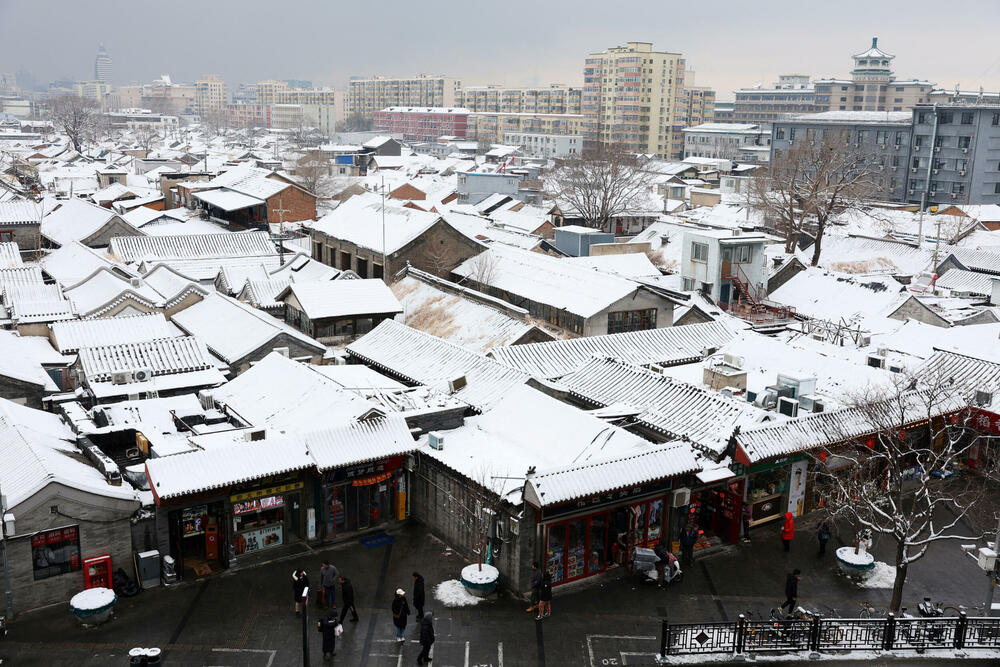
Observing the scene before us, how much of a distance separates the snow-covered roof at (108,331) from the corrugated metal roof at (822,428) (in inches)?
958

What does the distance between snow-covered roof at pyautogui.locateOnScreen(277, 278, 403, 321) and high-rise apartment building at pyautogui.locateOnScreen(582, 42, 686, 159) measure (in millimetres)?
138125

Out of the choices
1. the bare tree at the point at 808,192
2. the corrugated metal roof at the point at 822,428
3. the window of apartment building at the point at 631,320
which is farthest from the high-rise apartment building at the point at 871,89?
the corrugated metal roof at the point at 822,428

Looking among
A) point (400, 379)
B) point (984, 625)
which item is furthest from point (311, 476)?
point (984, 625)

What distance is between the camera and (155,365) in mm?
31469

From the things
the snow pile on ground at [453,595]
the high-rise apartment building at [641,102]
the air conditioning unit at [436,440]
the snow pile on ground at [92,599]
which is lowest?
the snow pile on ground at [453,595]

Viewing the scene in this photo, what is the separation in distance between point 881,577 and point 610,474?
27.6 feet

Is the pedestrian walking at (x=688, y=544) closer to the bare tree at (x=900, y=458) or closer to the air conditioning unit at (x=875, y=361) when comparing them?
the bare tree at (x=900, y=458)

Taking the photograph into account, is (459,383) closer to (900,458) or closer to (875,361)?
(900,458)

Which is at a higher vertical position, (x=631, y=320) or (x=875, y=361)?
(x=875, y=361)

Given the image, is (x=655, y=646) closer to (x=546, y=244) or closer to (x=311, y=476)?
(x=311, y=476)

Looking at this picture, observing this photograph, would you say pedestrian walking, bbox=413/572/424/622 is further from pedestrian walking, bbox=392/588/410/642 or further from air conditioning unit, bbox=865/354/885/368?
air conditioning unit, bbox=865/354/885/368

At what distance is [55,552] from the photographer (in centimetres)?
2062

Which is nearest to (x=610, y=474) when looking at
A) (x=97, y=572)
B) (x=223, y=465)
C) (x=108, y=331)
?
(x=223, y=465)

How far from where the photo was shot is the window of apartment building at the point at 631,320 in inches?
1578
